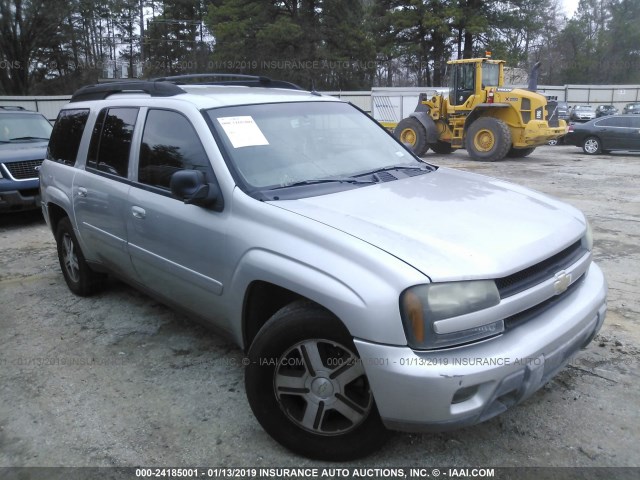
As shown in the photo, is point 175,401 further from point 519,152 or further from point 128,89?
point 519,152

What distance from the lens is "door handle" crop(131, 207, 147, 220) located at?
3531 millimetres

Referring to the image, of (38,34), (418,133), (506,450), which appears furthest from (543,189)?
(38,34)

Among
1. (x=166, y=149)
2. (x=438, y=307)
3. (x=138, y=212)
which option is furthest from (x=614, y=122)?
(x=438, y=307)

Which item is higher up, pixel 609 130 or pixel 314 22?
pixel 314 22

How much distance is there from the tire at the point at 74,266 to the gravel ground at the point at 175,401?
12cm

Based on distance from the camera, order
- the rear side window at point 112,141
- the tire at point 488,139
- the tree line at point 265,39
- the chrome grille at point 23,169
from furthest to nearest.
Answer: the tree line at point 265,39 < the tire at point 488,139 < the chrome grille at point 23,169 < the rear side window at point 112,141

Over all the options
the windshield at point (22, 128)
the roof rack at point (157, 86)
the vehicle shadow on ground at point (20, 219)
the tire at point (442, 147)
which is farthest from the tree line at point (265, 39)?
the roof rack at point (157, 86)

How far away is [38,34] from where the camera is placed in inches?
1347

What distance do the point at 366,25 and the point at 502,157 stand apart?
→ 25.3 metres

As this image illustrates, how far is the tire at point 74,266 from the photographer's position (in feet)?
15.5

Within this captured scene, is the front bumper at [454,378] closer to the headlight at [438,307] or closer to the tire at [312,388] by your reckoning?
the headlight at [438,307]

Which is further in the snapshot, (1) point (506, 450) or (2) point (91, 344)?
(2) point (91, 344)

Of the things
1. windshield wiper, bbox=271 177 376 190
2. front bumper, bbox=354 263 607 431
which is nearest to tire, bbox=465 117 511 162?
windshield wiper, bbox=271 177 376 190

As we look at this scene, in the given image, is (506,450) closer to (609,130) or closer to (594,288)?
(594,288)
